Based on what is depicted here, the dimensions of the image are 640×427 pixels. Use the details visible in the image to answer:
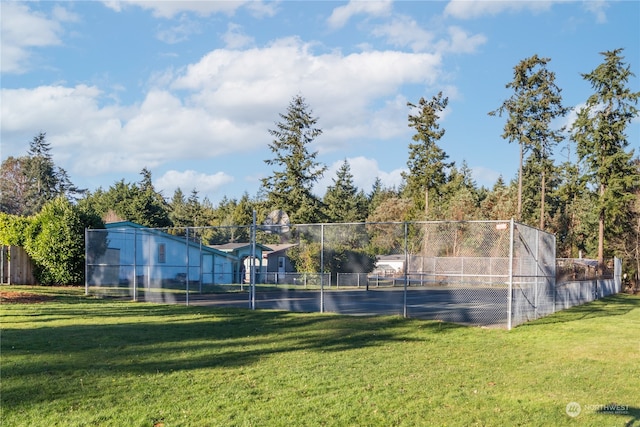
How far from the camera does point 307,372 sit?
8.57 m

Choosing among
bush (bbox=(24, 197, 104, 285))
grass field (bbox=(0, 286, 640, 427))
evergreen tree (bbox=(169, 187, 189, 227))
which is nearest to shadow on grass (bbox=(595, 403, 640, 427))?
grass field (bbox=(0, 286, 640, 427))

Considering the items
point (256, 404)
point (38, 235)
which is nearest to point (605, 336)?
point (256, 404)

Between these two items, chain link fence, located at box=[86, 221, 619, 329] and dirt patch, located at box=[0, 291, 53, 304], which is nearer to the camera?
chain link fence, located at box=[86, 221, 619, 329]

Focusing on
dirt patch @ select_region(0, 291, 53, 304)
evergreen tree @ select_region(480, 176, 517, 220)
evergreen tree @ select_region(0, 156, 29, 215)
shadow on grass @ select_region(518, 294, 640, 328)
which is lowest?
shadow on grass @ select_region(518, 294, 640, 328)

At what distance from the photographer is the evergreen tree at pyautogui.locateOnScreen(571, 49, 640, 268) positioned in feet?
124

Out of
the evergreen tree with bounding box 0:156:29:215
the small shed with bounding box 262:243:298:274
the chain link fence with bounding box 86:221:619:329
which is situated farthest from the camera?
the evergreen tree with bounding box 0:156:29:215

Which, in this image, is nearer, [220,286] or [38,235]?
[38,235]

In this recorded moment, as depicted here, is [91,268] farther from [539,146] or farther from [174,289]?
[539,146]

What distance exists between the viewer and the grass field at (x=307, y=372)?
6383 millimetres

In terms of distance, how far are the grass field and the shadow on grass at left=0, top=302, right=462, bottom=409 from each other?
0.04m

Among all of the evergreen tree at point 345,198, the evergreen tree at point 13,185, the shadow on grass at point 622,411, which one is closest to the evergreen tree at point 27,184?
the evergreen tree at point 13,185

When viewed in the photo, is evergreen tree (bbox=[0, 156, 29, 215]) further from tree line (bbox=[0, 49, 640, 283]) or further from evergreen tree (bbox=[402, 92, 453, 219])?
evergreen tree (bbox=[402, 92, 453, 219])

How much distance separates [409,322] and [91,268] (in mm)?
13311

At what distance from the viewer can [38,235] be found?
79.4ft
